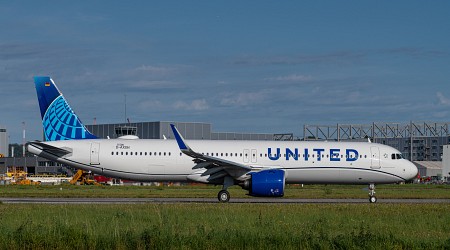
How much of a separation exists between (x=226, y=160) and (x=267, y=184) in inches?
132

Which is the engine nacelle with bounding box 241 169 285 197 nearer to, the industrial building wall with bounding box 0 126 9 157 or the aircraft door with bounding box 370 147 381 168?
the aircraft door with bounding box 370 147 381 168

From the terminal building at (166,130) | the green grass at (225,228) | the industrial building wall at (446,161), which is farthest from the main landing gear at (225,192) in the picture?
the industrial building wall at (446,161)

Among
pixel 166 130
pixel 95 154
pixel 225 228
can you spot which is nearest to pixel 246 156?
pixel 95 154

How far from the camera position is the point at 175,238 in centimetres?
1630

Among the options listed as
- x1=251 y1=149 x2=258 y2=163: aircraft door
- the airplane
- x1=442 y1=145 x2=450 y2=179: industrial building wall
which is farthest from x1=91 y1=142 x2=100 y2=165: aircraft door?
x1=442 y1=145 x2=450 y2=179: industrial building wall

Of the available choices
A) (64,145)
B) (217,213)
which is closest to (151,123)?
(64,145)

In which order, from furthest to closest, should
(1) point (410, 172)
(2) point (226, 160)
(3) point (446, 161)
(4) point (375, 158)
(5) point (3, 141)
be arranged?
1. (5) point (3, 141)
2. (3) point (446, 161)
3. (1) point (410, 172)
4. (4) point (375, 158)
5. (2) point (226, 160)

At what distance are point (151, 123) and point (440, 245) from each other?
84425 millimetres

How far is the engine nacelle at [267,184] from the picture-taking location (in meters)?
33.9

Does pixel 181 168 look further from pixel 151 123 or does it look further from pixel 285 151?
pixel 151 123

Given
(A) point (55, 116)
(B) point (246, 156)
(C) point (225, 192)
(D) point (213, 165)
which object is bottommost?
(C) point (225, 192)

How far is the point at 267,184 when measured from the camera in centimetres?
3394

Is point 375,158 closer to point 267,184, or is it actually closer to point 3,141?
point 267,184

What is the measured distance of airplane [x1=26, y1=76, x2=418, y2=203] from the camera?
36.2m
